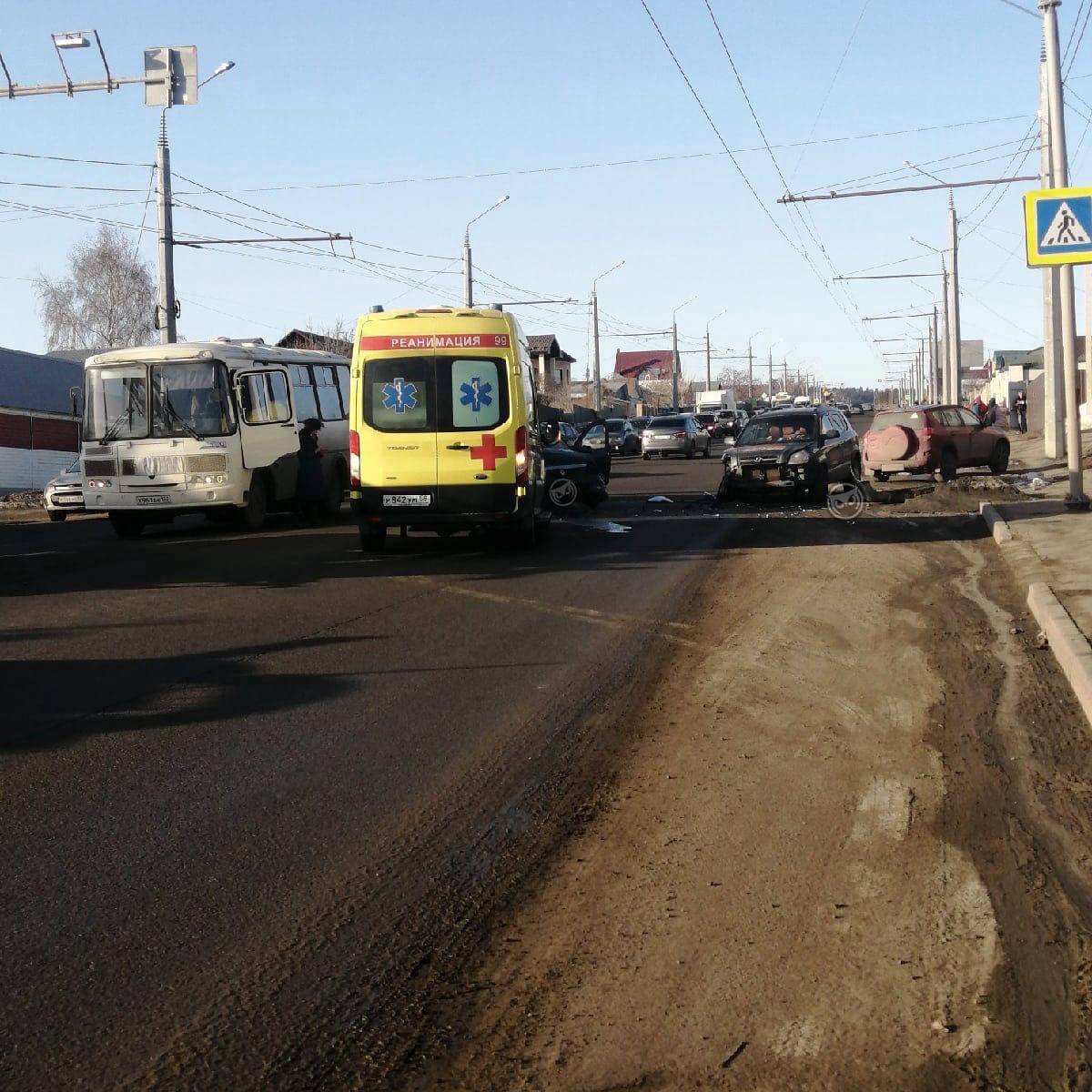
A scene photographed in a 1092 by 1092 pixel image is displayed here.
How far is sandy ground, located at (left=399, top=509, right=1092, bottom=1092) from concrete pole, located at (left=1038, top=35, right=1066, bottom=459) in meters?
18.4

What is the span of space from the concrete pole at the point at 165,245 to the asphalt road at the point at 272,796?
17.0 meters

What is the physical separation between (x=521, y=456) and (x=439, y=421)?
101cm

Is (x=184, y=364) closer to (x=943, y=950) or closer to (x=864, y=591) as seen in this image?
(x=864, y=591)

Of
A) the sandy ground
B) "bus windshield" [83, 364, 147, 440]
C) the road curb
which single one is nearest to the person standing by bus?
"bus windshield" [83, 364, 147, 440]

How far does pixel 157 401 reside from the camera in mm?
20328

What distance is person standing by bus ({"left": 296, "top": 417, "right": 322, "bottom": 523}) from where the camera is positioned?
2200cm

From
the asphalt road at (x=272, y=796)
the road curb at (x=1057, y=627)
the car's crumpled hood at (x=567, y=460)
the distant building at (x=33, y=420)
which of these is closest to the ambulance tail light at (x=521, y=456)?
the asphalt road at (x=272, y=796)

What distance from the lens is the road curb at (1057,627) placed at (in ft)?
25.8

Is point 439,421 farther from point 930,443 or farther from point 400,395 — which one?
point 930,443

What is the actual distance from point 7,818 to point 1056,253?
46.0ft

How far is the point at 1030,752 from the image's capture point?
6.74m

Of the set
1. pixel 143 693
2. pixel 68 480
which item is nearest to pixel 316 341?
pixel 68 480

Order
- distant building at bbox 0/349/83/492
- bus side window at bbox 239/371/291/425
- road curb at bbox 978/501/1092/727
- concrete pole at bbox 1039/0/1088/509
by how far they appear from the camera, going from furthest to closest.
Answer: distant building at bbox 0/349/83/492 < bus side window at bbox 239/371/291/425 < concrete pole at bbox 1039/0/1088/509 < road curb at bbox 978/501/1092/727

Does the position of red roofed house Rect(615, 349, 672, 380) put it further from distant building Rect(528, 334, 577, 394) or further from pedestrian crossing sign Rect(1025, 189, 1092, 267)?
pedestrian crossing sign Rect(1025, 189, 1092, 267)
